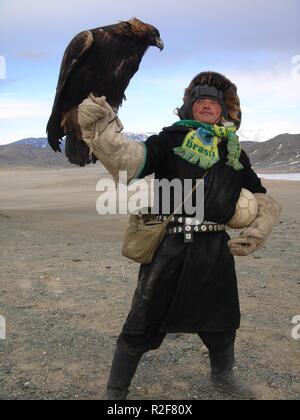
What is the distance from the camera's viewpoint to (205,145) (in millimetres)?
2934

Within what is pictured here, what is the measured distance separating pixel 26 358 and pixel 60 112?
7.00 feet

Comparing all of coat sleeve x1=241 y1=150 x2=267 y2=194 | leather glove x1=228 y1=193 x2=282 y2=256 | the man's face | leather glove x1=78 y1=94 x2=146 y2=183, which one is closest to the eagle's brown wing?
leather glove x1=78 y1=94 x2=146 y2=183

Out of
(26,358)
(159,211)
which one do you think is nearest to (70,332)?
(26,358)

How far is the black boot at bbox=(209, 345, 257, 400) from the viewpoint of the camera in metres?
3.38

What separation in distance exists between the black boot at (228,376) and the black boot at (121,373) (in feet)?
1.97

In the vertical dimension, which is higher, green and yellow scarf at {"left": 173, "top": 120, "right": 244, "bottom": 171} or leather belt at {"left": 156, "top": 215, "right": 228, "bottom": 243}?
green and yellow scarf at {"left": 173, "top": 120, "right": 244, "bottom": 171}

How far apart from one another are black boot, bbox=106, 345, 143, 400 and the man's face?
1.48 meters

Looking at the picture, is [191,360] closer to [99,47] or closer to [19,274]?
[99,47]

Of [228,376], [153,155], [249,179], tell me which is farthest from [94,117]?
[228,376]

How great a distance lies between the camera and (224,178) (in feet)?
9.91

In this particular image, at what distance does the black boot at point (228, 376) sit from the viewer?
3.38 m

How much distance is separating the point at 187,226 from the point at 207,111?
2.32ft

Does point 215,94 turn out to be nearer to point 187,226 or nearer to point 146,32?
point 146,32

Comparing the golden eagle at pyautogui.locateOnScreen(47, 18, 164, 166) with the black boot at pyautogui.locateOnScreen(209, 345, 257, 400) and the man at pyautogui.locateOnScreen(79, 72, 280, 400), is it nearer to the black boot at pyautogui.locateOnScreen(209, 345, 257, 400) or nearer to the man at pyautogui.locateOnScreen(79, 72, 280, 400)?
the man at pyautogui.locateOnScreen(79, 72, 280, 400)
